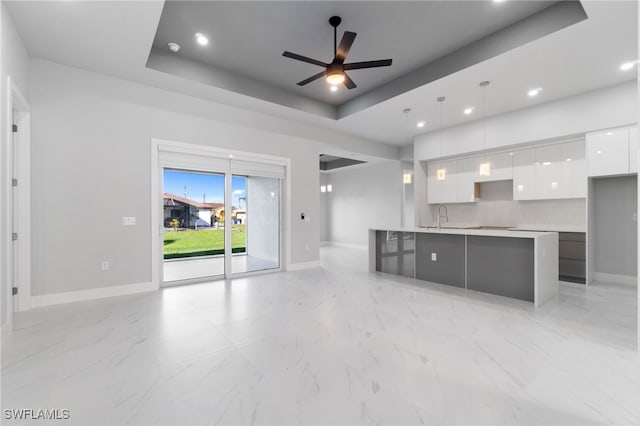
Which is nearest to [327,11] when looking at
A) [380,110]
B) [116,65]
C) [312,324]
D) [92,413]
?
[380,110]

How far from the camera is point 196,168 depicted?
4.80 m

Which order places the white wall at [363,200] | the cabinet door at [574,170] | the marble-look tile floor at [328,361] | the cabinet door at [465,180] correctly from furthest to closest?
1. the white wall at [363,200]
2. the cabinet door at [465,180]
3. the cabinet door at [574,170]
4. the marble-look tile floor at [328,361]

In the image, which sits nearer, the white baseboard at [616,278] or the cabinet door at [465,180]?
the white baseboard at [616,278]

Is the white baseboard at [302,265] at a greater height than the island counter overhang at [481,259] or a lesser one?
lesser

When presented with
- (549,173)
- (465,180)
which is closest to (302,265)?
(465,180)

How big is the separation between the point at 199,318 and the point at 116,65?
348cm

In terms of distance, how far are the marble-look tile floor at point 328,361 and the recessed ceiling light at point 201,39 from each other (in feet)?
11.4

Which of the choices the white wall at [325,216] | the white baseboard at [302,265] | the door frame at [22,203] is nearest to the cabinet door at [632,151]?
the white baseboard at [302,265]

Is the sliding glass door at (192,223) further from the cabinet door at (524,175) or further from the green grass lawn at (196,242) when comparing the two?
the cabinet door at (524,175)

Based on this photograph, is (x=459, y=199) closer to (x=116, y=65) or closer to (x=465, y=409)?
(x=465, y=409)

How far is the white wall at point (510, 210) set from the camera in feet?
17.1

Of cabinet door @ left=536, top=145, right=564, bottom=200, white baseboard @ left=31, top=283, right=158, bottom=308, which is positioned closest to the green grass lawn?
white baseboard @ left=31, top=283, right=158, bottom=308

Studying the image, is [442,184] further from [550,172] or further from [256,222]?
[256,222]

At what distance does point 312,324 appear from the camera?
9.71ft
